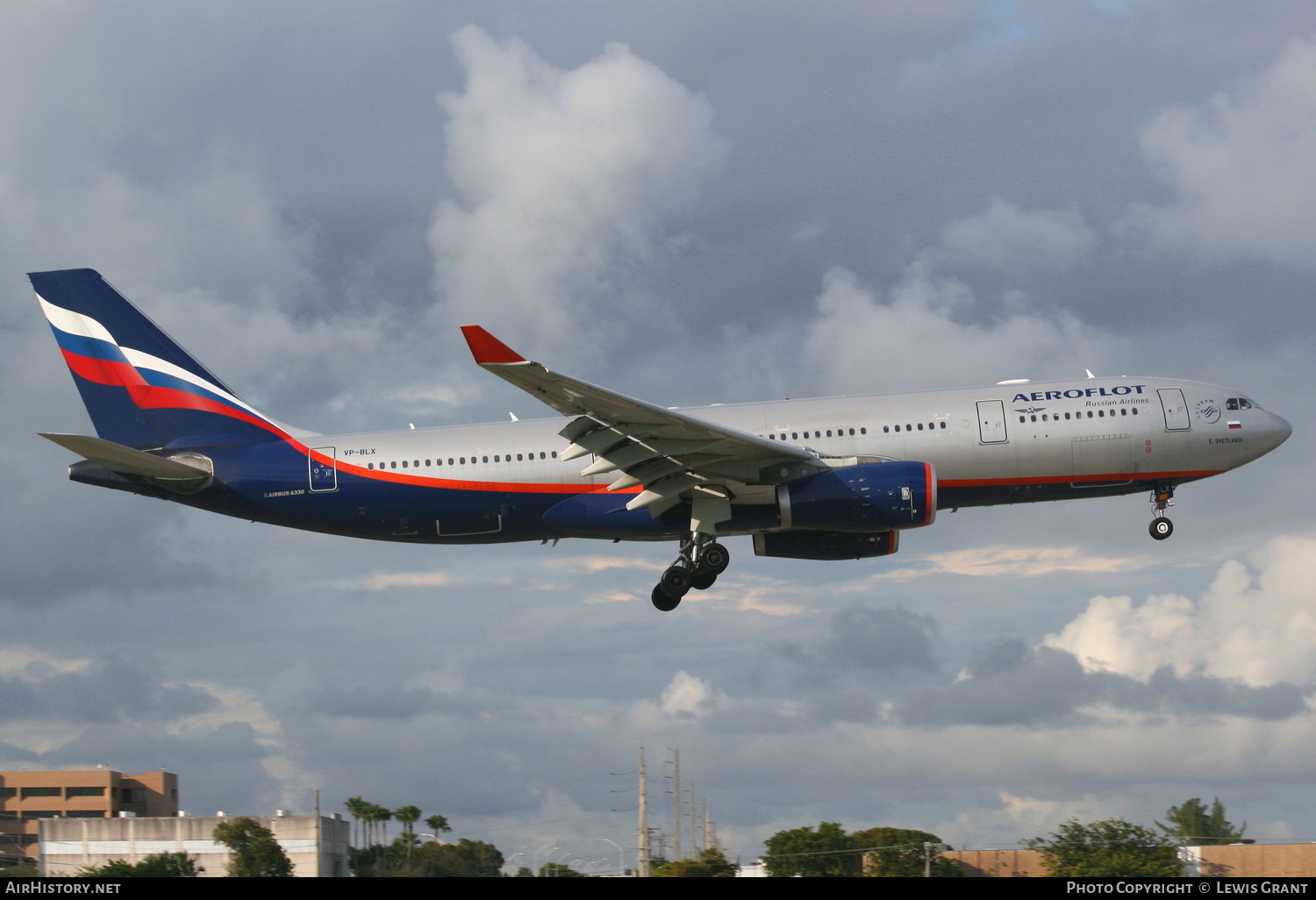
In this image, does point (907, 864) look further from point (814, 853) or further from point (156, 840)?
point (156, 840)

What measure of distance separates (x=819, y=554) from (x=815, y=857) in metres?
38.7

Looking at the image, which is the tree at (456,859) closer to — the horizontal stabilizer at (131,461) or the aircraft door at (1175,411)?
the horizontal stabilizer at (131,461)

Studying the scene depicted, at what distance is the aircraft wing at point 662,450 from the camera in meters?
30.1

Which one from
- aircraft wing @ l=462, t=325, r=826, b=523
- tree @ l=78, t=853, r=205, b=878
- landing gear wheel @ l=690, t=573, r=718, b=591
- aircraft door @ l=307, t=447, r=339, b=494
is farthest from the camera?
tree @ l=78, t=853, r=205, b=878

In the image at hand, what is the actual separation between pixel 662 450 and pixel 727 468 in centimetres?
197

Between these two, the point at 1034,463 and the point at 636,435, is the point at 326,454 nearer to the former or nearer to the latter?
the point at 636,435

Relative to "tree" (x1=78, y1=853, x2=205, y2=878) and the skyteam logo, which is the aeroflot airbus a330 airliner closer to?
the skyteam logo

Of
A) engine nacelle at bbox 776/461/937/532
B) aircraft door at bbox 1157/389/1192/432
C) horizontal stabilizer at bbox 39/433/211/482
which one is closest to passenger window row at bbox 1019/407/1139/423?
aircraft door at bbox 1157/389/1192/432

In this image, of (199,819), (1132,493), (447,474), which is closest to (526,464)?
(447,474)

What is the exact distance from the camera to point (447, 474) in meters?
34.8

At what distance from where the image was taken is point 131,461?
33969 millimetres

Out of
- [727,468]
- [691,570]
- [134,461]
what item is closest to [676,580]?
[691,570]

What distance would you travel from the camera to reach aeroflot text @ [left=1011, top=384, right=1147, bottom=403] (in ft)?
115

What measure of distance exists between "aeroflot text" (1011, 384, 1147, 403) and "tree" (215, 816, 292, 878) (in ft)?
120
